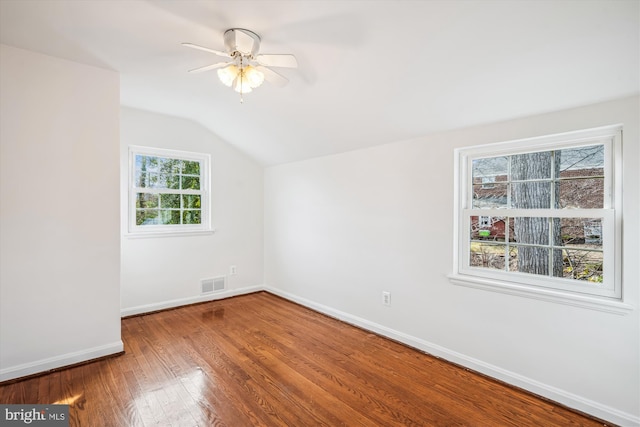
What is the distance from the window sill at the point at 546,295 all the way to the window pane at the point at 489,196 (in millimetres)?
613

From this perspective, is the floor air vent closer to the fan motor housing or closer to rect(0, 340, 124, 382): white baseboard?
rect(0, 340, 124, 382): white baseboard

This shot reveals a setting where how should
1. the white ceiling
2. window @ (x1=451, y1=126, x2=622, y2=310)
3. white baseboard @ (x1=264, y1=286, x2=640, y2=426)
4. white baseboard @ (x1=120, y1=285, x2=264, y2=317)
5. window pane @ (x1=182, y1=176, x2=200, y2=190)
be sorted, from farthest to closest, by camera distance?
1. window pane @ (x1=182, y1=176, x2=200, y2=190)
2. white baseboard @ (x1=120, y1=285, x2=264, y2=317)
3. window @ (x1=451, y1=126, x2=622, y2=310)
4. white baseboard @ (x1=264, y1=286, x2=640, y2=426)
5. the white ceiling

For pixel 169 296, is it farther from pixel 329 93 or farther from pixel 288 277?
pixel 329 93

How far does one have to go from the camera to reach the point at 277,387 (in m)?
2.23

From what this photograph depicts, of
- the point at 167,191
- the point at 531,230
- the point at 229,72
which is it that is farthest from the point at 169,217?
the point at 531,230

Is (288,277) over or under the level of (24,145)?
under

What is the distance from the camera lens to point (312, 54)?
7.27 feet

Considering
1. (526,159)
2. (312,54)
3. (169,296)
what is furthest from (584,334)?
(169,296)

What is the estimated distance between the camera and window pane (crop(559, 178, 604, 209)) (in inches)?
80.7

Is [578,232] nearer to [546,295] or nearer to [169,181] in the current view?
[546,295]

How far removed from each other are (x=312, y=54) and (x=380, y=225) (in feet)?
5.66

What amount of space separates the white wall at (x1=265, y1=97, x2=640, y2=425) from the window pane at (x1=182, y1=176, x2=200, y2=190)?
1111 millimetres

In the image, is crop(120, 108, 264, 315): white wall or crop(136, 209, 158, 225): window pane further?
crop(136, 209, 158, 225): window pane

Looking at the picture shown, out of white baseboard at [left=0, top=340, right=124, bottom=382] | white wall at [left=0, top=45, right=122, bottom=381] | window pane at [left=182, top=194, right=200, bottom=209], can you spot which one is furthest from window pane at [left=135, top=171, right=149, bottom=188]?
white baseboard at [left=0, top=340, right=124, bottom=382]
